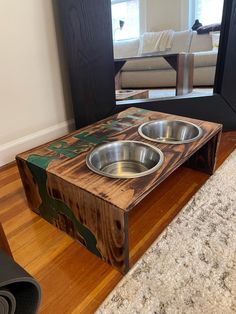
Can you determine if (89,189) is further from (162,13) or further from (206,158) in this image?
(162,13)

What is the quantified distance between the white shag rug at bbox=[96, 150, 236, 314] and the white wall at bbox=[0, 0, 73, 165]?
3.02 ft

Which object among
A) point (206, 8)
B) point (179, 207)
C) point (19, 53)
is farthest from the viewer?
point (206, 8)

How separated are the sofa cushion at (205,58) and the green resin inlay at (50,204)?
1.21 m

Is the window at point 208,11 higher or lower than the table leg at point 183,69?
higher

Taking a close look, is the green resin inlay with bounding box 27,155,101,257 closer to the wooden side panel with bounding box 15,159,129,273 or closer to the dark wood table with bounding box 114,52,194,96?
the wooden side panel with bounding box 15,159,129,273

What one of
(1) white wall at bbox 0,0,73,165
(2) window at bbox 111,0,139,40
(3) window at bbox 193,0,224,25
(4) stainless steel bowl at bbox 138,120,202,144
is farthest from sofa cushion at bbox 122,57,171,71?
(4) stainless steel bowl at bbox 138,120,202,144

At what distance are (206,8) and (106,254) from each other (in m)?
1.45

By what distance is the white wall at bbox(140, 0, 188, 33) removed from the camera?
1390 millimetres

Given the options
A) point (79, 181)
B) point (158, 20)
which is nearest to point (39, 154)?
point (79, 181)

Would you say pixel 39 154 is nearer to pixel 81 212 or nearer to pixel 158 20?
pixel 81 212

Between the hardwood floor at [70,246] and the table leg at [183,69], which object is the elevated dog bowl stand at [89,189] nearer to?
the hardwood floor at [70,246]

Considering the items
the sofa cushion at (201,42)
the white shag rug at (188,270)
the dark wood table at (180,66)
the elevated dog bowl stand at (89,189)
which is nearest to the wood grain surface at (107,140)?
the elevated dog bowl stand at (89,189)

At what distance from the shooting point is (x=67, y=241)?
2.52ft

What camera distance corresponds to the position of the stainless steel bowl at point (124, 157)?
0.83 m
